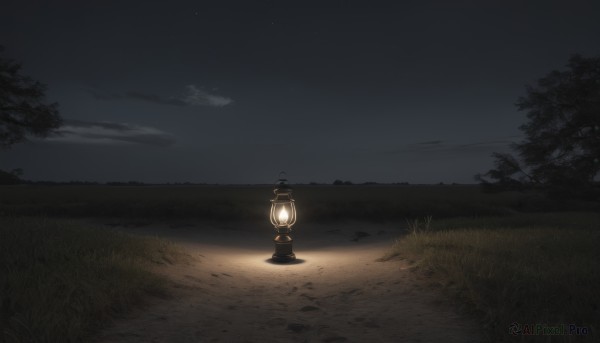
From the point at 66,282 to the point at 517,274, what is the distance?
6.93 meters

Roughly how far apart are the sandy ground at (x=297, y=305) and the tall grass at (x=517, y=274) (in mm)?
366

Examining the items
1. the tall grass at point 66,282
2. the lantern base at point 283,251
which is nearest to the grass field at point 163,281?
the tall grass at point 66,282

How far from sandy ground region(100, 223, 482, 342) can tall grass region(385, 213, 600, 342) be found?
366mm

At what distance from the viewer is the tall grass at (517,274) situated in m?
4.38

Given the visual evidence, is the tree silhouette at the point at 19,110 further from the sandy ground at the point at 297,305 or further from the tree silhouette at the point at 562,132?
the tree silhouette at the point at 562,132

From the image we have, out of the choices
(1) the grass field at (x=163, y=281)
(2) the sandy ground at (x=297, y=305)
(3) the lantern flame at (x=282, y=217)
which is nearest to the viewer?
(1) the grass field at (x=163, y=281)

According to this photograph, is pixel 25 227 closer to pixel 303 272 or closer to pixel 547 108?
pixel 303 272

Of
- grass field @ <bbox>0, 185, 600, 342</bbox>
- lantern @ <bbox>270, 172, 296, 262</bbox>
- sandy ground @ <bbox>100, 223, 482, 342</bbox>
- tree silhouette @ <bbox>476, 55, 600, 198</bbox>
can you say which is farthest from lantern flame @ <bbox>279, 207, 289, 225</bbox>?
tree silhouette @ <bbox>476, 55, 600, 198</bbox>

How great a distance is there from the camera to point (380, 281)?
730cm

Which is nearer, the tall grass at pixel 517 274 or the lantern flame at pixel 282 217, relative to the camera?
the tall grass at pixel 517 274

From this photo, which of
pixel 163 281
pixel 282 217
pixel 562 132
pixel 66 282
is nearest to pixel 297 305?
pixel 163 281

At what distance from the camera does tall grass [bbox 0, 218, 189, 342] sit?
153 inches

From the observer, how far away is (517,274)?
5.80 metres

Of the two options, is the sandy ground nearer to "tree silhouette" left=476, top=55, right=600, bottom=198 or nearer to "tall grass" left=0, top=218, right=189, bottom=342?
"tall grass" left=0, top=218, right=189, bottom=342
